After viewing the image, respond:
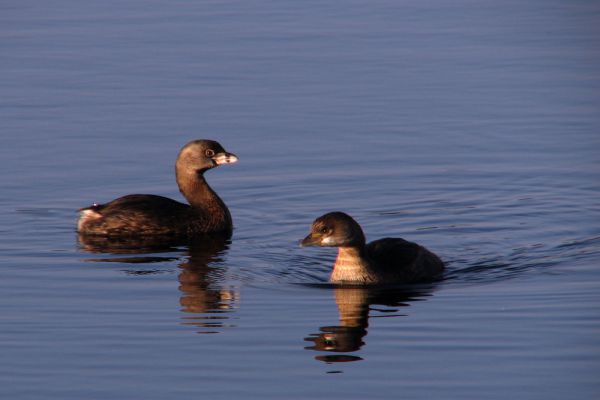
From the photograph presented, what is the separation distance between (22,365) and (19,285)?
2847 millimetres

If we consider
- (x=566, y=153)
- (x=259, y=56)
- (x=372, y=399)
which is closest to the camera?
(x=372, y=399)

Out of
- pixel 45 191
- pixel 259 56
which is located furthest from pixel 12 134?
pixel 259 56

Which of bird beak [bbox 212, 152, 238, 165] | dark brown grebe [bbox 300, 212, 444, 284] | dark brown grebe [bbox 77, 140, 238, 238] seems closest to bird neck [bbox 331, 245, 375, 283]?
dark brown grebe [bbox 300, 212, 444, 284]

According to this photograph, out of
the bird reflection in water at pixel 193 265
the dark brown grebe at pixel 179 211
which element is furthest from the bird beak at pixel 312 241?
the dark brown grebe at pixel 179 211

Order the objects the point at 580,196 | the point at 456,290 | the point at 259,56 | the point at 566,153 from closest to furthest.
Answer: the point at 456,290 → the point at 580,196 → the point at 566,153 → the point at 259,56

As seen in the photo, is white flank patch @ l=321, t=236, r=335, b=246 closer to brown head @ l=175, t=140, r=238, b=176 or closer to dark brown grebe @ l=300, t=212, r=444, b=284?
dark brown grebe @ l=300, t=212, r=444, b=284

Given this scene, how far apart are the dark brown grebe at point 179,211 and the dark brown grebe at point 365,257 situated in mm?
3126

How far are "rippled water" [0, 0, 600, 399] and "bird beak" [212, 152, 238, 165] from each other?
64 cm

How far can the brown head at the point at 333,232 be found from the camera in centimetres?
1376

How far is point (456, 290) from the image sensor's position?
13.8 metres

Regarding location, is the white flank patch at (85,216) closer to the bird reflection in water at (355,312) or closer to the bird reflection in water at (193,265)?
the bird reflection in water at (193,265)

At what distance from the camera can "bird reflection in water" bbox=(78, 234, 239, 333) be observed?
13.0m

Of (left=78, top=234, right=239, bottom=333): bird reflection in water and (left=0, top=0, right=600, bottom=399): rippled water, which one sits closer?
(left=0, top=0, right=600, bottom=399): rippled water

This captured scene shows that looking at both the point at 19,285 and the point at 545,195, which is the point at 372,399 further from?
the point at 545,195
